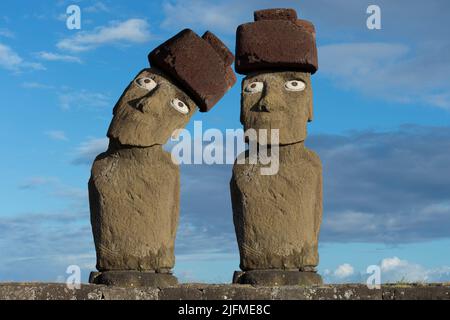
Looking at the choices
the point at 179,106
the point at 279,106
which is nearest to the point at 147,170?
the point at 179,106

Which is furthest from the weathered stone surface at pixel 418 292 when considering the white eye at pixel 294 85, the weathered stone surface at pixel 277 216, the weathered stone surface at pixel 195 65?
the weathered stone surface at pixel 195 65

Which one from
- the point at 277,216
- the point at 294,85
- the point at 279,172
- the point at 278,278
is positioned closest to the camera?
the point at 278,278

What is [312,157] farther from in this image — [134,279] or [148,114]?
[134,279]

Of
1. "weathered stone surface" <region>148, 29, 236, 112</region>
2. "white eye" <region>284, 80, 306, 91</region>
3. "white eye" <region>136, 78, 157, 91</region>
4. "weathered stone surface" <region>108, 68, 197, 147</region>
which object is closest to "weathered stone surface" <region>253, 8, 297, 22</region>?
"weathered stone surface" <region>148, 29, 236, 112</region>

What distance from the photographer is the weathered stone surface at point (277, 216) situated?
34.2ft

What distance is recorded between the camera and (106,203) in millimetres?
10617

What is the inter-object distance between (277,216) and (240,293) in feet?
3.81

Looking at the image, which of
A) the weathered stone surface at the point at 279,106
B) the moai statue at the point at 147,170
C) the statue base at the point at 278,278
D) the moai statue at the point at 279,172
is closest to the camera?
the statue base at the point at 278,278

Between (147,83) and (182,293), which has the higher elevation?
(147,83)

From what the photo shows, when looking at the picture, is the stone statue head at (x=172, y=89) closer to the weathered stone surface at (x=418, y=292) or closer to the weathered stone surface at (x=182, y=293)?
the weathered stone surface at (x=182, y=293)

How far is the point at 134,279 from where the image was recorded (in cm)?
1031

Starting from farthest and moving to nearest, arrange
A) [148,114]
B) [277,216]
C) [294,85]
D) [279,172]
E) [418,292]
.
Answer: [294,85], [148,114], [279,172], [277,216], [418,292]

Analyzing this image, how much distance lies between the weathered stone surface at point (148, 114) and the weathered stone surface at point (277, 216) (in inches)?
44.3
